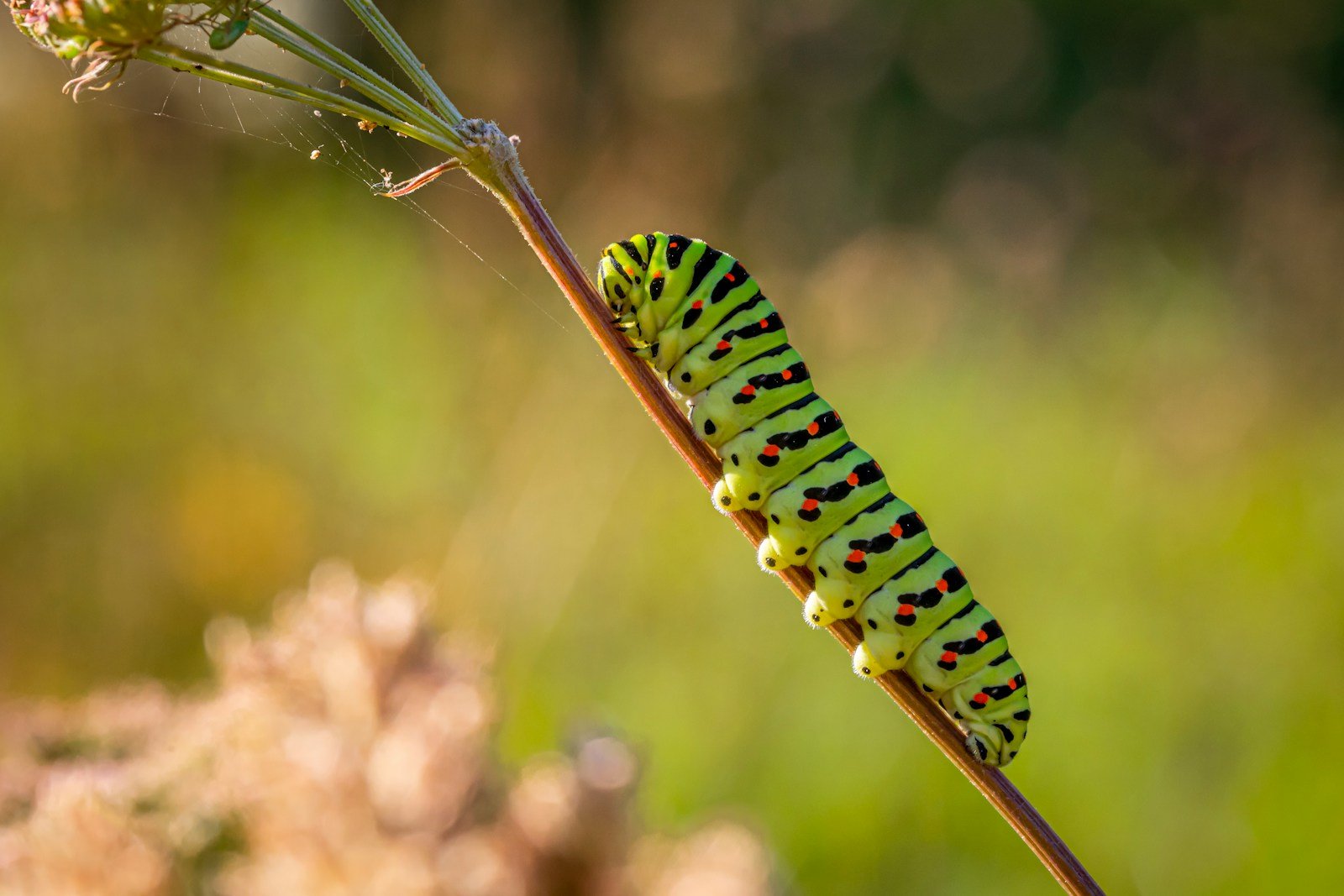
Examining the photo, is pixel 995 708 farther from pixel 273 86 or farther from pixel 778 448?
pixel 273 86

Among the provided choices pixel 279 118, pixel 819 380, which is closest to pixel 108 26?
pixel 819 380

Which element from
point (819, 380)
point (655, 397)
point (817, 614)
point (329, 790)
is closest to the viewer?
point (655, 397)

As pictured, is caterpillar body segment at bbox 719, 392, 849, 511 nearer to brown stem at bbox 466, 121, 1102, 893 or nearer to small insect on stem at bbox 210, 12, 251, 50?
brown stem at bbox 466, 121, 1102, 893

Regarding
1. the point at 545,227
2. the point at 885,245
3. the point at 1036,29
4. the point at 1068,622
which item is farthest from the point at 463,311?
the point at 1036,29

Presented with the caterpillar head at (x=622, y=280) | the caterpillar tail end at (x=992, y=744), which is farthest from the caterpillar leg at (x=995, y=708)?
the caterpillar head at (x=622, y=280)

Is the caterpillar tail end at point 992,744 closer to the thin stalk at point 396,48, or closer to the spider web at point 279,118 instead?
the thin stalk at point 396,48
